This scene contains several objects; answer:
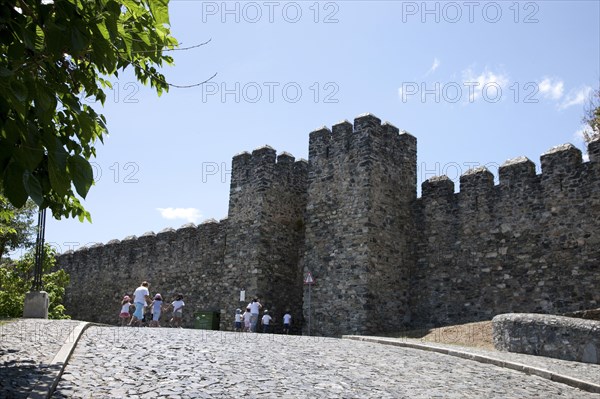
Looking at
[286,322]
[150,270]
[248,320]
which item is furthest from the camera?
[150,270]

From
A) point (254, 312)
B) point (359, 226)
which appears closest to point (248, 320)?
point (254, 312)

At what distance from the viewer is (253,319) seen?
679 inches

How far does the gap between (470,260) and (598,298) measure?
143 inches

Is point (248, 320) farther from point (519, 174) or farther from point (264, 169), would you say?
point (519, 174)

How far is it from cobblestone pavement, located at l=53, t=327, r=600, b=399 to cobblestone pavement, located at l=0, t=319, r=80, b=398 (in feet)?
0.97

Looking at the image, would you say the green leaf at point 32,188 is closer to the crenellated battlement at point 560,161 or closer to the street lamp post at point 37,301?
the street lamp post at point 37,301

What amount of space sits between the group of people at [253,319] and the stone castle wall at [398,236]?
2.07 ft

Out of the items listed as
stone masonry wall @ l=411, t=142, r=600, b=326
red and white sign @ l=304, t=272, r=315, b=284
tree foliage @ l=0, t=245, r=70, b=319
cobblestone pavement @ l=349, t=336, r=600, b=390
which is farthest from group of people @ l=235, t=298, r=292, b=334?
cobblestone pavement @ l=349, t=336, r=600, b=390

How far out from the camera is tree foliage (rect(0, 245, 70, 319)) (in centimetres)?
1794

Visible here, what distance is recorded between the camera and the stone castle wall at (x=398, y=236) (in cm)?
1507

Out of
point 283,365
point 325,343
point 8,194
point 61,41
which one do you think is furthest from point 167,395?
point 325,343

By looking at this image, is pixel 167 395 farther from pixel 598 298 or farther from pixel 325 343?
pixel 598 298

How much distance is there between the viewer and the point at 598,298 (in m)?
14.0

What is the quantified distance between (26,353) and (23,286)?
573 inches
